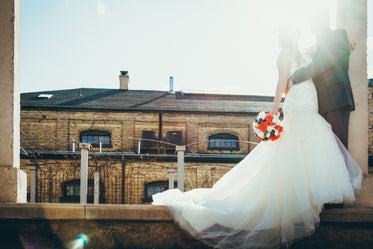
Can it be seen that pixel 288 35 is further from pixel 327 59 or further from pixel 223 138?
pixel 223 138

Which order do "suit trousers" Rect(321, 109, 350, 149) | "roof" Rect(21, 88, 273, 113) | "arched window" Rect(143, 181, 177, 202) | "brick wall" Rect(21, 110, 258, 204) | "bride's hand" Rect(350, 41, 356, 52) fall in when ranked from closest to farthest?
"suit trousers" Rect(321, 109, 350, 149)
"bride's hand" Rect(350, 41, 356, 52)
"brick wall" Rect(21, 110, 258, 204)
"arched window" Rect(143, 181, 177, 202)
"roof" Rect(21, 88, 273, 113)

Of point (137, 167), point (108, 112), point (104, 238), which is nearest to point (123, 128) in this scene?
point (108, 112)

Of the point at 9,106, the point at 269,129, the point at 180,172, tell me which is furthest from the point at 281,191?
the point at 180,172

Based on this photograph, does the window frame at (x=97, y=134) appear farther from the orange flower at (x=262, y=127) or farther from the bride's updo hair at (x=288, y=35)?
the bride's updo hair at (x=288, y=35)

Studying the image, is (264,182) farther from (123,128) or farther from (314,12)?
(123,128)

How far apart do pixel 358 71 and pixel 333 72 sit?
50 centimetres

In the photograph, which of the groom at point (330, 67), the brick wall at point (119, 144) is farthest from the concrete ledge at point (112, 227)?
the brick wall at point (119, 144)

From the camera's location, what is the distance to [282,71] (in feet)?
10.1

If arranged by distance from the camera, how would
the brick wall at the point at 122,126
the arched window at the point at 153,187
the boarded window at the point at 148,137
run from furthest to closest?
1. the boarded window at the point at 148,137
2. the brick wall at the point at 122,126
3. the arched window at the point at 153,187

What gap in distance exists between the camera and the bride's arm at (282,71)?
9.93 feet

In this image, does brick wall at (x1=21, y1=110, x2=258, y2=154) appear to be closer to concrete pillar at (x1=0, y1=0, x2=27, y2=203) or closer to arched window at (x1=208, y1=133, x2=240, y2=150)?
arched window at (x1=208, y1=133, x2=240, y2=150)

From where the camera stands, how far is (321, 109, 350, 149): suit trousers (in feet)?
10.1

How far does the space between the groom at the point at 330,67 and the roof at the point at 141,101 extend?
17016mm

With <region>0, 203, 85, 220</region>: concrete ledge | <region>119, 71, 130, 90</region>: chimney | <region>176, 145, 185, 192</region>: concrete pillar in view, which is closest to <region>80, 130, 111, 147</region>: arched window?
<region>119, 71, 130, 90</region>: chimney
